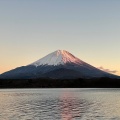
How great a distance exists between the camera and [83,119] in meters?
40.4

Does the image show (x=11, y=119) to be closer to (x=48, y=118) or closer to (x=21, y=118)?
(x=21, y=118)

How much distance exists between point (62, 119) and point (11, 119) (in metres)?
6.14

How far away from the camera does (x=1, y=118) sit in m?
42.0

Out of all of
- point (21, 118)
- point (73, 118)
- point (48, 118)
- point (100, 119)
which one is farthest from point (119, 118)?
point (21, 118)

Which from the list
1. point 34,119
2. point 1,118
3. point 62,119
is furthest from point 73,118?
point 1,118

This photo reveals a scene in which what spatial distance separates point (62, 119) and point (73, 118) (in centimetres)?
140

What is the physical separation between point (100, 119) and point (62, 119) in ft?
15.5

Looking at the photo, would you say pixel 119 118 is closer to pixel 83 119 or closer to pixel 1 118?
pixel 83 119

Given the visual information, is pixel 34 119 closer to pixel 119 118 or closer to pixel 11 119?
pixel 11 119

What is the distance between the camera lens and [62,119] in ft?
138

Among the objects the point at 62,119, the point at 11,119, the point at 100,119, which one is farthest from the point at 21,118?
the point at 100,119

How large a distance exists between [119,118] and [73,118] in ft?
18.1

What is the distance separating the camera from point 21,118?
4116 cm

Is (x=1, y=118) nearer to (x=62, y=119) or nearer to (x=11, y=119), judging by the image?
(x=11, y=119)
